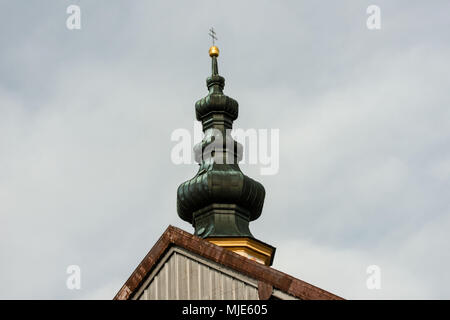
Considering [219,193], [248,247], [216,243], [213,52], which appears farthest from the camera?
[213,52]

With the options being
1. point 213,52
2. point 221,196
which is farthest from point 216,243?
point 213,52

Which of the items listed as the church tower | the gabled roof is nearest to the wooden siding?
the church tower

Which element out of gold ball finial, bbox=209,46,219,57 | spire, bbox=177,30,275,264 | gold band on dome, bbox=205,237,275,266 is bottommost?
gold band on dome, bbox=205,237,275,266

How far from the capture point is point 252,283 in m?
18.7

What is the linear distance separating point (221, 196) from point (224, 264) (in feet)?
54.3

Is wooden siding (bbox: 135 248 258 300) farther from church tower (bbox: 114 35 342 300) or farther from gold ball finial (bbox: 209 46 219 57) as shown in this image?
gold ball finial (bbox: 209 46 219 57)

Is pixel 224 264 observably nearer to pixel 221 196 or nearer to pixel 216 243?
pixel 216 243

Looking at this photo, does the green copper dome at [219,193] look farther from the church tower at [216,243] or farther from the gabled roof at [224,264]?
the gabled roof at [224,264]

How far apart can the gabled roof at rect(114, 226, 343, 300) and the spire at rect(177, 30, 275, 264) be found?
1394cm

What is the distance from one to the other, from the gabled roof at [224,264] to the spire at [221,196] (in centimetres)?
1394

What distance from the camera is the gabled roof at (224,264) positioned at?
59.1 feet

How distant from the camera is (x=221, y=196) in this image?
35719mm

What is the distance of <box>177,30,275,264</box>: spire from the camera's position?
35.2m
